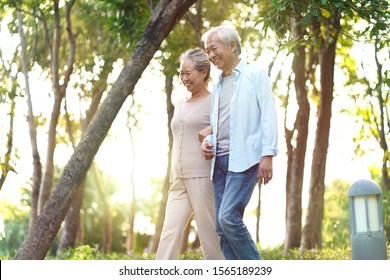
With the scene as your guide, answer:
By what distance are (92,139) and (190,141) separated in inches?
86.4

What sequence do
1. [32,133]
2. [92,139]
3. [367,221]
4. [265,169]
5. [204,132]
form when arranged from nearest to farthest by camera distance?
[265,169] < [204,132] < [367,221] < [92,139] < [32,133]

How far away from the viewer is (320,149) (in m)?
11.8

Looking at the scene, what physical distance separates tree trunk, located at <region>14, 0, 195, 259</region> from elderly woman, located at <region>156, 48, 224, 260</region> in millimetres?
2023

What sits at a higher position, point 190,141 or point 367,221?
point 190,141

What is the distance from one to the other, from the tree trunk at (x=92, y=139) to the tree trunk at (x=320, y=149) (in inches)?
160

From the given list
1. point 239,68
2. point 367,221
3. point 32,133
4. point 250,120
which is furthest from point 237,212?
point 32,133

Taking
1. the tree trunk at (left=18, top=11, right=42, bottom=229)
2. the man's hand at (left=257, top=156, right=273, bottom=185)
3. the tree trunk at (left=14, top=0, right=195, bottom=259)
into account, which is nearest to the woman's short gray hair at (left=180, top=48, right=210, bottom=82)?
the man's hand at (left=257, top=156, right=273, bottom=185)

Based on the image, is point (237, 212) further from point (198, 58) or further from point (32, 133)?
point (32, 133)

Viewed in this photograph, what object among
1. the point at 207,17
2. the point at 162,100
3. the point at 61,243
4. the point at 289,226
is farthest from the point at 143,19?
the point at 162,100

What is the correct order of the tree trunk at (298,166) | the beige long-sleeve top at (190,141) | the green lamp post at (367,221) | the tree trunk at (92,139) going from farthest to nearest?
the tree trunk at (298,166) < the tree trunk at (92,139) < the green lamp post at (367,221) < the beige long-sleeve top at (190,141)

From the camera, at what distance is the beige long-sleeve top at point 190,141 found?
18.5 ft

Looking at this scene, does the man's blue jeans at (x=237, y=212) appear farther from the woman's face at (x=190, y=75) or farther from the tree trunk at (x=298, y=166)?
the tree trunk at (x=298, y=166)

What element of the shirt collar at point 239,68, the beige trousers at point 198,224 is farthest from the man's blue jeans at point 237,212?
the shirt collar at point 239,68

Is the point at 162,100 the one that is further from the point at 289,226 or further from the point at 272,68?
the point at 289,226
